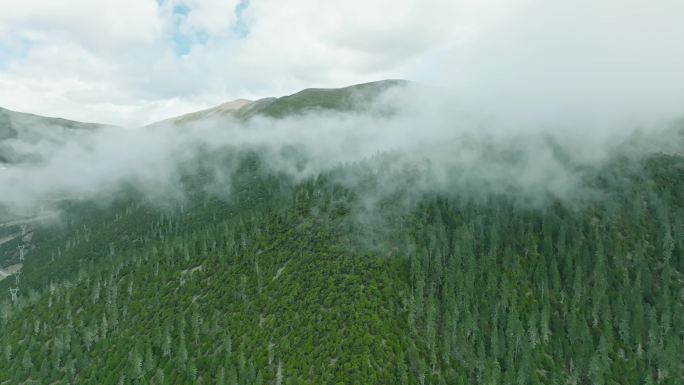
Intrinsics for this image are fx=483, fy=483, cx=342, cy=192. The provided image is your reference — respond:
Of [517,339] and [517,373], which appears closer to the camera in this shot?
[517,373]

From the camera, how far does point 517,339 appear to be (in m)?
198

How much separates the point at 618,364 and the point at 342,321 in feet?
362

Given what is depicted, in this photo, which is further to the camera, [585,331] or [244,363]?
[585,331]

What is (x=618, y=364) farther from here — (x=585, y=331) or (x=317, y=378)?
(x=317, y=378)

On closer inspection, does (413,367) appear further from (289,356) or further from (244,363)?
(244,363)

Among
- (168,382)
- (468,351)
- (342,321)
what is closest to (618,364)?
(468,351)

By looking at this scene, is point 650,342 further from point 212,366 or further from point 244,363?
point 212,366

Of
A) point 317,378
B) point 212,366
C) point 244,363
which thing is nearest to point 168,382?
point 212,366

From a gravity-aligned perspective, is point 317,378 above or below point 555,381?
above

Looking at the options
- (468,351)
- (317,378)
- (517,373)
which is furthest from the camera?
(468,351)

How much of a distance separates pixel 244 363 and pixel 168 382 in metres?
33.0

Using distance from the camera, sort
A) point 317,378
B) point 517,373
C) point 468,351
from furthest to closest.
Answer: point 468,351
point 517,373
point 317,378

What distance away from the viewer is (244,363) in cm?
18625

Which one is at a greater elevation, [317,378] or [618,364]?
[317,378]
